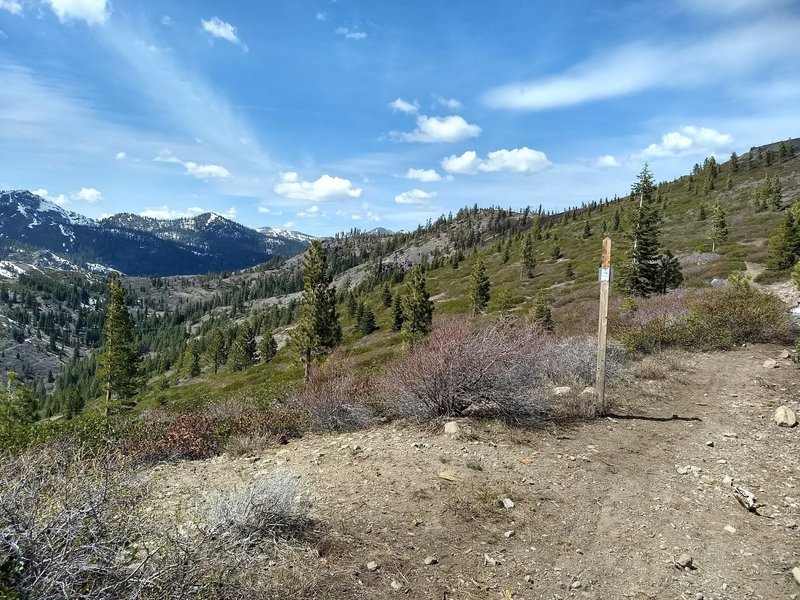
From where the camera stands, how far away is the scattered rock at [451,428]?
29.8ft

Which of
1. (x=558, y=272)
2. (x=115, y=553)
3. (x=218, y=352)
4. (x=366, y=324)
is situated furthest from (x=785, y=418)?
(x=218, y=352)

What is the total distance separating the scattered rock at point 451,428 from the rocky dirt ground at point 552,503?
0.10 metres

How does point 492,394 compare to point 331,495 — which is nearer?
point 331,495

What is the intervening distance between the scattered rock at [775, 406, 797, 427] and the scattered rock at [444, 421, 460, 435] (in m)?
6.90

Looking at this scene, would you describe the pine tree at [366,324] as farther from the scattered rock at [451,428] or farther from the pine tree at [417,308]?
the scattered rock at [451,428]

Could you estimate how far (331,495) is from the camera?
6.93 meters

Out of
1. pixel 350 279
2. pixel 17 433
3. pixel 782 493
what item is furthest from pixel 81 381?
pixel 782 493

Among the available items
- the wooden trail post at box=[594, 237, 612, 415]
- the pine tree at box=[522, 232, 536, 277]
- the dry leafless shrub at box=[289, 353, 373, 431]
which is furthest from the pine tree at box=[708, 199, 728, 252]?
the dry leafless shrub at box=[289, 353, 373, 431]

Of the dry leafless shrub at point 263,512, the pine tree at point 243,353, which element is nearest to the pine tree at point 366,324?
the pine tree at point 243,353

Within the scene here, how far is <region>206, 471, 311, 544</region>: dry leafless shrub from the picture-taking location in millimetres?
5180

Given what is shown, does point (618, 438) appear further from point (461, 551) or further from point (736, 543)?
point (461, 551)

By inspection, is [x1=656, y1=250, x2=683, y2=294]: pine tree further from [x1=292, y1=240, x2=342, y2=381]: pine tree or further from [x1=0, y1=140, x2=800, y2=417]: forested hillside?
[x1=292, y1=240, x2=342, y2=381]: pine tree

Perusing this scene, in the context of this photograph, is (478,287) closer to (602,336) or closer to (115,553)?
(602,336)

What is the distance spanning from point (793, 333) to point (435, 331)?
617 inches
